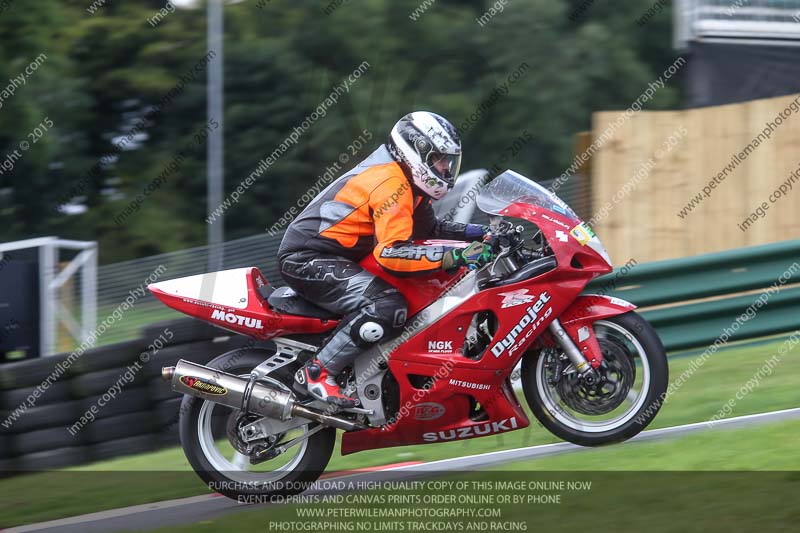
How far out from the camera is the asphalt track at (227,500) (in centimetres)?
658

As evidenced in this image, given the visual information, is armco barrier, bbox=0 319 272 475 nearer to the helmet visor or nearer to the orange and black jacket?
the orange and black jacket

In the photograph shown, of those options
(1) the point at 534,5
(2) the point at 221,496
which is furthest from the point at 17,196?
(2) the point at 221,496

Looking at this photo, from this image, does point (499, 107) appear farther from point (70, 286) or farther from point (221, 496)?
point (221, 496)

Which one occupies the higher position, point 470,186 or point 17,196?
point 470,186

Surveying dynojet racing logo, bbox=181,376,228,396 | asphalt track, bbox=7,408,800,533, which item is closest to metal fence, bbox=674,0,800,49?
asphalt track, bbox=7,408,800,533

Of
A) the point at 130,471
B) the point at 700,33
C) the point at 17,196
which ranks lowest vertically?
the point at 17,196

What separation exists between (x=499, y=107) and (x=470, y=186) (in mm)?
19771

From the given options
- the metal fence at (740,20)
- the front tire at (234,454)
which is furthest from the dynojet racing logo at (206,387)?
→ the metal fence at (740,20)

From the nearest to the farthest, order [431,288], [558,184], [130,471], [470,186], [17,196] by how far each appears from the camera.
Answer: [431,288] → [130,471] → [470,186] → [558,184] → [17,196]

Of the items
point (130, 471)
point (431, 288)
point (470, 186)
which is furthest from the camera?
point (470, 186)

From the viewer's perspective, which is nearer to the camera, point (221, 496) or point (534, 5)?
point (221, 496)

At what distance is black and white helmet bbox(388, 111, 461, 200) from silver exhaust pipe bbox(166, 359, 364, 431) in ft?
4.61

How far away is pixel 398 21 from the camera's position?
99.3 feet

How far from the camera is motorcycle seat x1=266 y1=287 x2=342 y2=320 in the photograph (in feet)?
22.4
